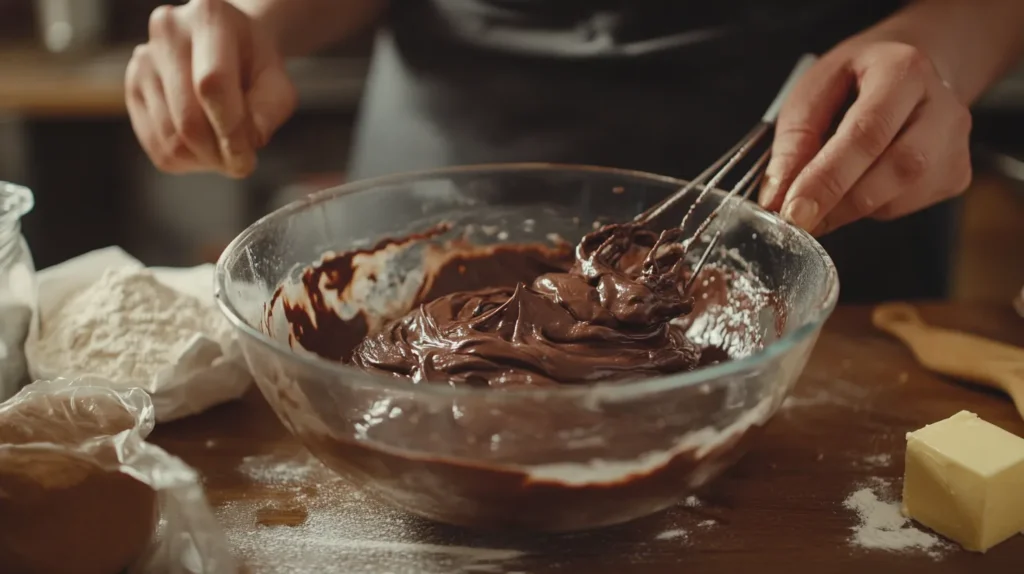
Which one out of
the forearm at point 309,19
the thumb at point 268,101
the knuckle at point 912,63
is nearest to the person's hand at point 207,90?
the thumb at point 268,101

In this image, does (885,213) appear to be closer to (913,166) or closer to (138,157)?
(913,166)

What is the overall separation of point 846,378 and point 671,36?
617 mm

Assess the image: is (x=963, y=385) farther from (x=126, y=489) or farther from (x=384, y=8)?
(x=384, y=8)

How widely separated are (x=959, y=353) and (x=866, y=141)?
0.33 meters

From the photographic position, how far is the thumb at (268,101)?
47.2 inches

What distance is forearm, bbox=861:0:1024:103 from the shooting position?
48.3 inches

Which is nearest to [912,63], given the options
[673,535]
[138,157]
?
[673,535]

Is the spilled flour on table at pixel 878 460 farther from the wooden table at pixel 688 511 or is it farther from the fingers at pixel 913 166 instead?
the fingers at pixel 913 166

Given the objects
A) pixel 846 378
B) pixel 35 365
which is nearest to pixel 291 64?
pixel 35 365

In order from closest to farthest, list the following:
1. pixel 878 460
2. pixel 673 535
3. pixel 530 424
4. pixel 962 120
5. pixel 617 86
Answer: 1. pixel 530 424
2. pixel 673 535
3. pixel 878 460
4. pixel 962 120
5. pixel 617 86

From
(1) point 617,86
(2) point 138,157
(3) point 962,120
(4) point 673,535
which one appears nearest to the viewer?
(4) point 673,535

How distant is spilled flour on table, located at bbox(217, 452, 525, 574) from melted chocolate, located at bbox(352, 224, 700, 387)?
0.45ft

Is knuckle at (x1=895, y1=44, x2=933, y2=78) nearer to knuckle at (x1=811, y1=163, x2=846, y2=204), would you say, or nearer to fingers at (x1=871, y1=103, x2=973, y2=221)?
fingers at (x1=871, y1=103, x2=973, y2=221)

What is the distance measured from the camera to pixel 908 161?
3.46 feet
